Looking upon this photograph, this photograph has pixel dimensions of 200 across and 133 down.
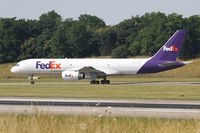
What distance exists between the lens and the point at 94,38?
149750 mm

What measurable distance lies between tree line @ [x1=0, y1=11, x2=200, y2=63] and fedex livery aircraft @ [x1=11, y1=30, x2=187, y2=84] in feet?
177

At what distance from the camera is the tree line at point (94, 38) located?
5103 inches

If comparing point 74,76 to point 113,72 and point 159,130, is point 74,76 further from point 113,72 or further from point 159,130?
point 159,130

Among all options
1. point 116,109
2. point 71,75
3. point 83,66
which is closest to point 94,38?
point 83,66

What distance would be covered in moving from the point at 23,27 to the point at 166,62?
92.5 meters

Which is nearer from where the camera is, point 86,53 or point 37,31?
point 86,53

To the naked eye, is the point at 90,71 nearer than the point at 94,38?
Yes

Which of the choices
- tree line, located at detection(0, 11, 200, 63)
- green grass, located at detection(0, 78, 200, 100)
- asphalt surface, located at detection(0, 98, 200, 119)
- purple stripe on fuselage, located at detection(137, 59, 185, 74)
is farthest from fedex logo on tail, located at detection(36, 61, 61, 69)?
tree line, located at detection(0, 11, 200, 63)

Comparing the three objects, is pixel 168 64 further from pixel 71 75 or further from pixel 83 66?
pixel 71 75

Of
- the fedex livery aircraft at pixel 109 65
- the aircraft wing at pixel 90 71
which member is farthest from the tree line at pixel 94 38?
the aircraft wing at pixel 90 71

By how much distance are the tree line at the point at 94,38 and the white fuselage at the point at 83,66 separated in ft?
179

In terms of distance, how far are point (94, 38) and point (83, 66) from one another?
77.5 meters

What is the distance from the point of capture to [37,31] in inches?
6368

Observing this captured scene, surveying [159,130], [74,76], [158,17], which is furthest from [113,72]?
[158,17]
